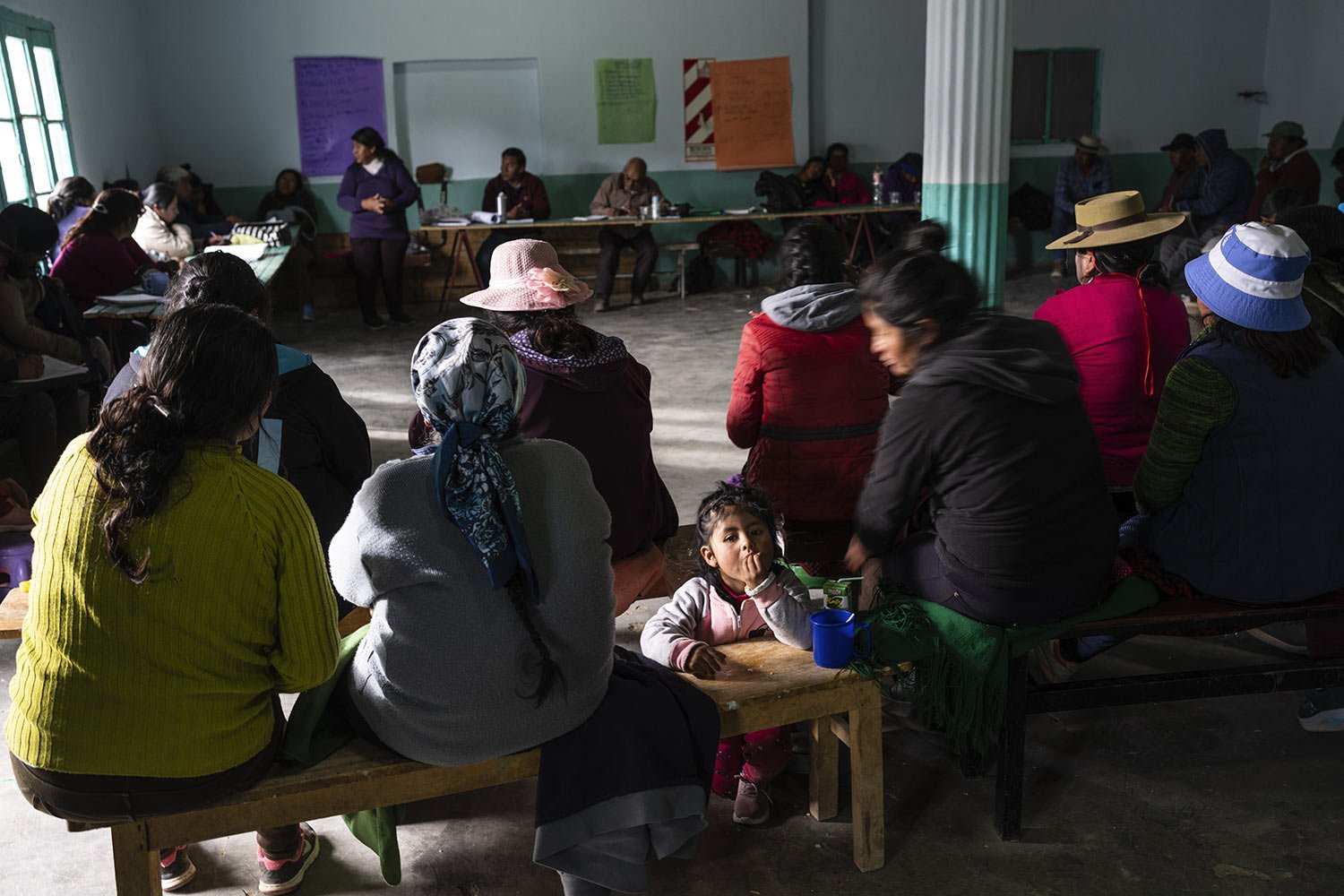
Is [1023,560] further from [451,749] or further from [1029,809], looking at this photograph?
[451,749]

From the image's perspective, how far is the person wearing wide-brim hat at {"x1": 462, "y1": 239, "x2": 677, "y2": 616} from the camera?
8.71ft

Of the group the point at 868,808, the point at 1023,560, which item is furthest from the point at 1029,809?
the point at 1023,560

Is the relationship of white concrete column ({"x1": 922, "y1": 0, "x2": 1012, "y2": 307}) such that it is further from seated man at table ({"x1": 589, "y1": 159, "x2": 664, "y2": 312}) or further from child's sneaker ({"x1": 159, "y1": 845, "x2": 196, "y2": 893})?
child's sneaker ({"x1": 159, "y1": 845, "x2": 196, "y2": 893})

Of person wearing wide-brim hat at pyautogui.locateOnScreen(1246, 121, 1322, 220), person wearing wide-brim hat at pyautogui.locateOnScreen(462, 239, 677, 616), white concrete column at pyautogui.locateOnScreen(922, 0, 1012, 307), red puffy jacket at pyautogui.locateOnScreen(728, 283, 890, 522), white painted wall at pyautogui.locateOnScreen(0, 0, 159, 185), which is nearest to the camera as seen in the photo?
person wearing wide-brim hat at pyautogui.locateOnScreen(462, 239, 677, 616)

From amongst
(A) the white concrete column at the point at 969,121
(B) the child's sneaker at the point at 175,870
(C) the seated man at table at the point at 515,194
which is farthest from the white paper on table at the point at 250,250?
(B) the child's sneaker at the point at 175,870

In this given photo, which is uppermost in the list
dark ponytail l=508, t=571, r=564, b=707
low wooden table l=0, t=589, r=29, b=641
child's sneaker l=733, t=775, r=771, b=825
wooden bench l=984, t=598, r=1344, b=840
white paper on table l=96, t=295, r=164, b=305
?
white paper on table l=96, t=295, r=164, b=305

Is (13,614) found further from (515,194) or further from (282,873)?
(515,194)

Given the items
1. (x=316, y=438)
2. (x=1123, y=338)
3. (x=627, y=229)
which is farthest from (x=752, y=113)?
(x=316, y=438)

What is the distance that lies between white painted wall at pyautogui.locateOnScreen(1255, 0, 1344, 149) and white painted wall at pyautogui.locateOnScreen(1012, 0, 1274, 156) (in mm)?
108

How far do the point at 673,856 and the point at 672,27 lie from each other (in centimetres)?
903

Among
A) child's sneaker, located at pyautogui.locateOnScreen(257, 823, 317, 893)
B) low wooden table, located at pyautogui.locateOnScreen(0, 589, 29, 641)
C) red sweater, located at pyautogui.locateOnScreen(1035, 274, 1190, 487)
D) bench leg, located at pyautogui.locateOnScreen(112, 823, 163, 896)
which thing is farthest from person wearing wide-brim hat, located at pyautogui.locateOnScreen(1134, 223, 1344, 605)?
low wooden table, located at pyautogui.locateOnScreen(0, 589, 29, 641)

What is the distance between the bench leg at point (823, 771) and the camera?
8.09 feet

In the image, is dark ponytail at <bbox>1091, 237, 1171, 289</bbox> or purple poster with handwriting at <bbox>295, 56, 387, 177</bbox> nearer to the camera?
dark ponytail at <bbox>1091, 237, 1171, 289</bbox>

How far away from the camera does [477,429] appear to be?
72.4 inches
